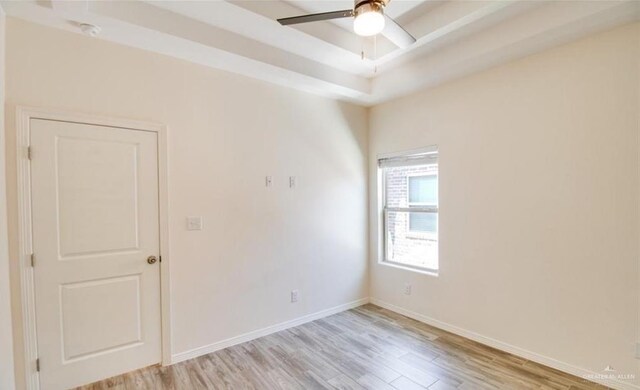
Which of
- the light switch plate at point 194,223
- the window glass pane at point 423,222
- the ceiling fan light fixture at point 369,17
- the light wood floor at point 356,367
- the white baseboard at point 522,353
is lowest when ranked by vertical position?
the light wood floor at point 356,367

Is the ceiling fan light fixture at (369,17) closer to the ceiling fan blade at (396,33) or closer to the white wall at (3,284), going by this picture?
the ceiling fan blade at (396,33)

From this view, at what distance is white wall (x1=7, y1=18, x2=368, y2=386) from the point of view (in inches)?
88.2

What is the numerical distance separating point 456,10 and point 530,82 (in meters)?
0.96

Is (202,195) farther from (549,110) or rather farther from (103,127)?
(549,110)

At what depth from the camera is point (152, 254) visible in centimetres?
256

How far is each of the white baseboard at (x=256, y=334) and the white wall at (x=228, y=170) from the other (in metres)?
0.05

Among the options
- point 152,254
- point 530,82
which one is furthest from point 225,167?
point 530,82

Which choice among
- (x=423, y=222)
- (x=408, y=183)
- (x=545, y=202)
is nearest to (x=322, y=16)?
(x=545, y=202)

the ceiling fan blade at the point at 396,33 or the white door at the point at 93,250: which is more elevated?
the ceiling fan blade at the point at 396,33

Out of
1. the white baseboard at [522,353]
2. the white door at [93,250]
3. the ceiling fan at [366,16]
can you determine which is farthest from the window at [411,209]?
the white door at [93,250]

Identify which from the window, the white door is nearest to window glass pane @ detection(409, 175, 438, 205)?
the window

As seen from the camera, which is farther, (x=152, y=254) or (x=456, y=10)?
(x=152, y=254)

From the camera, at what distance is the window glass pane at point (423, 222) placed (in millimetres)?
3467

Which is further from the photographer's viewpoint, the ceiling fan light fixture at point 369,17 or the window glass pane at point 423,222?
the window glass pane at point 423,222
